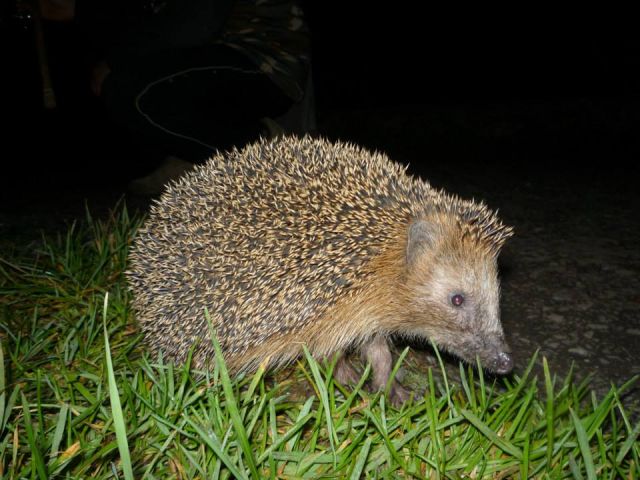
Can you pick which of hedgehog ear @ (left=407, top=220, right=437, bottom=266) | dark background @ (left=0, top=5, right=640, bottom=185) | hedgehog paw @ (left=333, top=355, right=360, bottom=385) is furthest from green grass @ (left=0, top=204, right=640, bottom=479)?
dark background @ (left=0, top=5, right=640, bottom=185)

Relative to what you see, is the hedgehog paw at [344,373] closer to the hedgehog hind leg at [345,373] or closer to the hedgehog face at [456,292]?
the hedgehog hind leg at [345,373]

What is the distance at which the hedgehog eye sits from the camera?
274 centimetres

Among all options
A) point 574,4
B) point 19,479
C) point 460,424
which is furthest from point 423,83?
point 19,479

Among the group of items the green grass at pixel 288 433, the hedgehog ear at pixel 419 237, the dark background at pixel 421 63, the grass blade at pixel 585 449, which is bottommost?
the dark background at pixel 421 63

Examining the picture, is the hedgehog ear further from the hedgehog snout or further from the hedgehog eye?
the hedgehog snout

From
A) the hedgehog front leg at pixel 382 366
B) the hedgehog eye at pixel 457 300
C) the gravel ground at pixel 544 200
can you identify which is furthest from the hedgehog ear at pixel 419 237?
the gravel ground at pixel 544 200

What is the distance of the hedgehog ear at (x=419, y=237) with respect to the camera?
265cm

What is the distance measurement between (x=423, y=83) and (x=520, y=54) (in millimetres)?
1924

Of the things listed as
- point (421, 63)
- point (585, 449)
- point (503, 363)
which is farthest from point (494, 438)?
point (421, 63)

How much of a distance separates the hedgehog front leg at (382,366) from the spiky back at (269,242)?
0.46 m

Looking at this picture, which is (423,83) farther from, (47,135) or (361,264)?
(361,264)

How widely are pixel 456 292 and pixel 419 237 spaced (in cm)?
32

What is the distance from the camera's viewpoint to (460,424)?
89.7 inches

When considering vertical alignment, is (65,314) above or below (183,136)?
below
